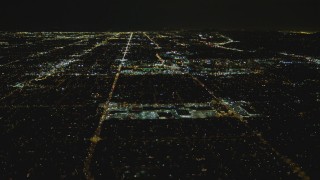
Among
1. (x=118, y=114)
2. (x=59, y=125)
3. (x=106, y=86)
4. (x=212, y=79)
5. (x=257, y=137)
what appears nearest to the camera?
(x=257, y=137)

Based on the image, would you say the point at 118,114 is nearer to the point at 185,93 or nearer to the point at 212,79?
the point at 185,93

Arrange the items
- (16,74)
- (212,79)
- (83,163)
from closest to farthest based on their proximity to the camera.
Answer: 1. (83,163)
2. (212,79)
3. (16,74)

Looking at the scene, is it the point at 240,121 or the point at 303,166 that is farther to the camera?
the point at 240,121

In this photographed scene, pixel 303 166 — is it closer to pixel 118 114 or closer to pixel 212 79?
pixel 118 114

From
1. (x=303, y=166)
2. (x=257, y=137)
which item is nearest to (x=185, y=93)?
(x=257, y=137)

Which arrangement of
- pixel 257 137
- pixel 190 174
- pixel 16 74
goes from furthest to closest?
pixel 16 74 < pixel 257 137 < pixel 190 174

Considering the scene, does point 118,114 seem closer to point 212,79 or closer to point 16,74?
point 212,79

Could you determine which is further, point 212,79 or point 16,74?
point 16,74

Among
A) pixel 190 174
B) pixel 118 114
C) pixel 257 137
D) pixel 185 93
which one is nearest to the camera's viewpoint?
pixel 190 174

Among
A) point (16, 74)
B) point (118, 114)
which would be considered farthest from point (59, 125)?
point (16, 74)
